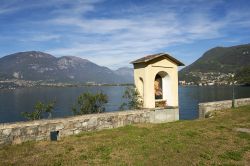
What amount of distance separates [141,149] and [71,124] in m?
4.48

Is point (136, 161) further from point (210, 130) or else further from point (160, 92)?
point (160, 92)

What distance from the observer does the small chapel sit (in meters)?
16.6

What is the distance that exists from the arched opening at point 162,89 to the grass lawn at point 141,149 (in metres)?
4.64

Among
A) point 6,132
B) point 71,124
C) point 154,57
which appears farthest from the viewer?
point 154,57

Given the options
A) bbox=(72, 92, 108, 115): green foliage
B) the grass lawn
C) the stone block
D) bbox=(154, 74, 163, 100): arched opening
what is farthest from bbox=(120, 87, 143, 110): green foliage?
the stone block

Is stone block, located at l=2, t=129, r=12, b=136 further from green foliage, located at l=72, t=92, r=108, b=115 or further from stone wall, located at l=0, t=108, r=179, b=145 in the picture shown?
green foliage, located at l=72, t=92, r=108, b=115

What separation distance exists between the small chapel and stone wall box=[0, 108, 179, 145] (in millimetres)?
940

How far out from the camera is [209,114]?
64.1 ft

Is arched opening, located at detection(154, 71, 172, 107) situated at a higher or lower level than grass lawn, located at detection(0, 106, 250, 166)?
higher

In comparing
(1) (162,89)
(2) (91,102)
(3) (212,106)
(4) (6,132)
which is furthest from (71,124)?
(3) (212,106)

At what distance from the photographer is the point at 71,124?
13.0 meters

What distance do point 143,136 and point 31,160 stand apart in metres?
4.90

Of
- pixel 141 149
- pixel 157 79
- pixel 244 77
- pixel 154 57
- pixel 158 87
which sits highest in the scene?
pixel 244 77

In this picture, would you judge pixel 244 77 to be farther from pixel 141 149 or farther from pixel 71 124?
pixel 141 149
